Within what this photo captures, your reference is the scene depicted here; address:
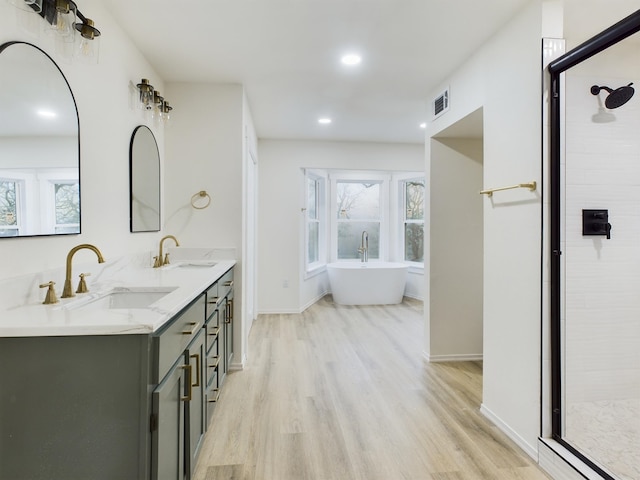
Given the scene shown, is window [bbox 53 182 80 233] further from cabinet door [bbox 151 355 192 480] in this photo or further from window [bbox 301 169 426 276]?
window [bbox 301 169 426 276]

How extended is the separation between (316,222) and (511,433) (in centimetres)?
427

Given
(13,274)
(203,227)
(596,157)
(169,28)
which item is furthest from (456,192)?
(13,274)

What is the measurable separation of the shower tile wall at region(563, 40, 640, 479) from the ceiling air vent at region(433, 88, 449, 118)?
3.28 feet

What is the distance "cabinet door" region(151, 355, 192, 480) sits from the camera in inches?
45.1

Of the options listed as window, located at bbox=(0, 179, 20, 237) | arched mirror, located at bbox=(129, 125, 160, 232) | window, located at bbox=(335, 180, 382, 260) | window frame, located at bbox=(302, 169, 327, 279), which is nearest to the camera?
window, located at bbox=(0, 179, 20, 237)

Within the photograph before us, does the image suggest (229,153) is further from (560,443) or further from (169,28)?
(560,443)

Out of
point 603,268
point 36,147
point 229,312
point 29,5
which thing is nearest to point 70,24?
point 29,5

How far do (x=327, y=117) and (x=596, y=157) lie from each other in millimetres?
2685

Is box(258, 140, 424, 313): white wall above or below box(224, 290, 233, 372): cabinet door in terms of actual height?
above

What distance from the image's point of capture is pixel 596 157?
198 centimetres

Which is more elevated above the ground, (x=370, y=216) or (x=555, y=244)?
(x=370, y=216)

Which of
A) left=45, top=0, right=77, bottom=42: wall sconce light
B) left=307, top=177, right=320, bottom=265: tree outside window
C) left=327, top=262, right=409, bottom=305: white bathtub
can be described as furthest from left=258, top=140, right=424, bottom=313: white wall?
left=45, top=0, right=77, bottom=42: wall sconce light

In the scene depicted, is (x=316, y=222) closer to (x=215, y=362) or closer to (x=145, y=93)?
(x=145, y=93)

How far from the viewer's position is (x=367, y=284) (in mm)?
5594
